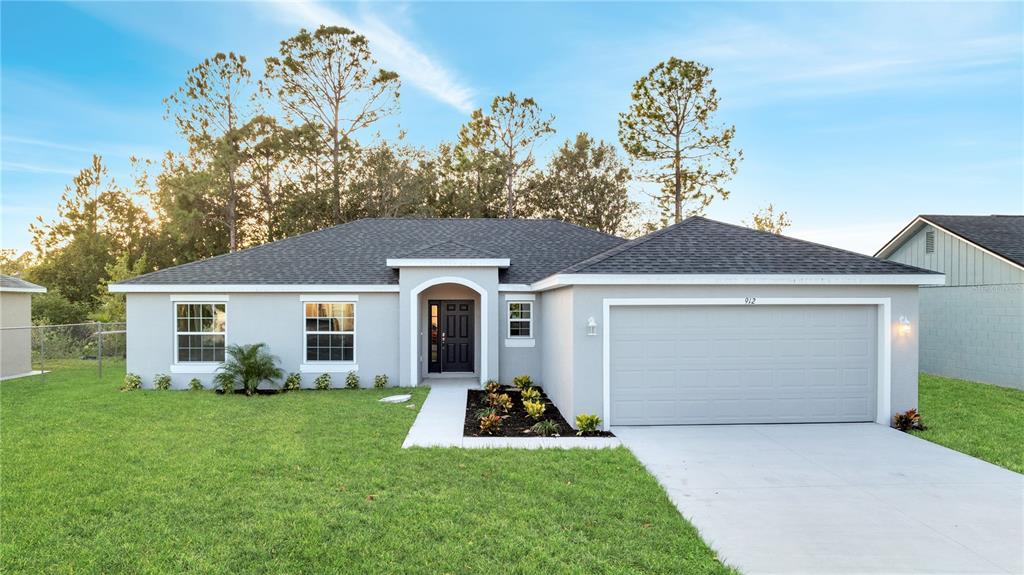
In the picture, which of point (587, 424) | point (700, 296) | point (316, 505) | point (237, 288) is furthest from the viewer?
point (237, 288)

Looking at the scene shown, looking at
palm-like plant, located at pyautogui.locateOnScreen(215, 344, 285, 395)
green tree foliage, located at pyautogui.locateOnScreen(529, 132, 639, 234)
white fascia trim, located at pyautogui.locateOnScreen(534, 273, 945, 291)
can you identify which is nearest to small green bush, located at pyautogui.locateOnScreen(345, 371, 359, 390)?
palm-like plant, located at pyautogui.locateOnScreen(215, 344, 285, 395)

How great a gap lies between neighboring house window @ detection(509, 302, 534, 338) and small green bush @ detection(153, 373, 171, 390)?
28.7ft

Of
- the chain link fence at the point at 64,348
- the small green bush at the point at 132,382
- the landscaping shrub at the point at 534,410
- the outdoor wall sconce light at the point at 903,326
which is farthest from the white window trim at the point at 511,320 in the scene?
the chain link fence at the point at 64,348

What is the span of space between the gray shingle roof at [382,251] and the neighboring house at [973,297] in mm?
10122

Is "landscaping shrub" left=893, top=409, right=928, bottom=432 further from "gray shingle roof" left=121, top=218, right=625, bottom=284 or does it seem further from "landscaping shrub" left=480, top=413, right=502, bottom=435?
"gray shingle roof" left=121, top=218, right=625, bottom=284

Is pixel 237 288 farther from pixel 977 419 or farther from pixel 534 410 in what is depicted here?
pixel 977 419

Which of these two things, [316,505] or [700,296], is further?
[700,296]

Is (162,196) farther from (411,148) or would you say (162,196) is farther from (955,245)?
(955,245)

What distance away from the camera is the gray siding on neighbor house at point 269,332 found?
499 inches

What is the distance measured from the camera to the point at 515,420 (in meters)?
9.22

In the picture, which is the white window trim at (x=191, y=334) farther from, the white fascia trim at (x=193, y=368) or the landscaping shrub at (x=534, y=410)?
the landscaping shrub at (x=534, y=410)

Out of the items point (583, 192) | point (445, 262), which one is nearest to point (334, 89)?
point (583, 192)

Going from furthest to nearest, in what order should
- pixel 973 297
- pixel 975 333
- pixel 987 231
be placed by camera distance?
pixel 987 231
pixel 973 297
pixel 975 333

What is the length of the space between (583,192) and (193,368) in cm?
2273
